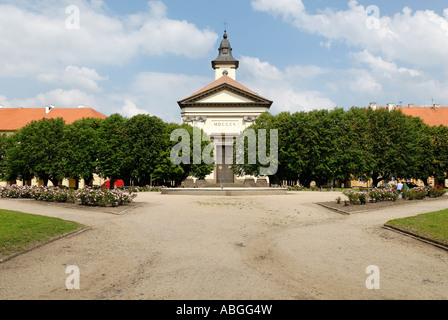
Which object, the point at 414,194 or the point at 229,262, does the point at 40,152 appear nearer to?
the point at 414,194

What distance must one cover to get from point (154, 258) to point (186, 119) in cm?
5167

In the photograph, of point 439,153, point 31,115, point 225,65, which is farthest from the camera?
point 31,115

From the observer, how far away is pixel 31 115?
245 ft

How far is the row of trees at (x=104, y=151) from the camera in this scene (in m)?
45.9

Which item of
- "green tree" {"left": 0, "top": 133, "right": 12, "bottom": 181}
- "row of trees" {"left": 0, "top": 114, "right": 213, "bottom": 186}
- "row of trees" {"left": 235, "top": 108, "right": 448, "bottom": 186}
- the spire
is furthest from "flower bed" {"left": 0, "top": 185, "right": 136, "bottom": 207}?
the spire

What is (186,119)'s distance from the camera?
59.8 m

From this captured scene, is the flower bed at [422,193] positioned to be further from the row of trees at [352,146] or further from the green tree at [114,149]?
the green tree at [114,149]

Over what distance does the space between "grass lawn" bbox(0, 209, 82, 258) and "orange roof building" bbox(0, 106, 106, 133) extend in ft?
208

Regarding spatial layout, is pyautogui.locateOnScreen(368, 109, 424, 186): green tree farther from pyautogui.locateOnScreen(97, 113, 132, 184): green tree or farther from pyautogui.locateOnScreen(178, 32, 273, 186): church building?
pyautogui.locateOnScreen(97, 113, 132, 184): green tree

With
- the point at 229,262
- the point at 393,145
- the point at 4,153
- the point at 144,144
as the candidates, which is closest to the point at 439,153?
the point at 393,145

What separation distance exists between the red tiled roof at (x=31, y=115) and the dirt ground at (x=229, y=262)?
63431 mm

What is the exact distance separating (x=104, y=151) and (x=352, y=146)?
111 ft

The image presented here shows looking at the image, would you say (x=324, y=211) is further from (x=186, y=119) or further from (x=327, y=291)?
(x=186, y=119)
